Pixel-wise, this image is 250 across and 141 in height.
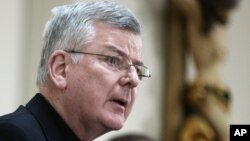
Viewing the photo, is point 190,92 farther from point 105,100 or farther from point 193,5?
point 105,100

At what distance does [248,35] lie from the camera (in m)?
2.69

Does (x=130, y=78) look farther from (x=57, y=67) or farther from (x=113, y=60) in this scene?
(x=57, y=67)

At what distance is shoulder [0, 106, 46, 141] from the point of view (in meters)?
1.00

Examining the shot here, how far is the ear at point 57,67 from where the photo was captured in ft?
3.76

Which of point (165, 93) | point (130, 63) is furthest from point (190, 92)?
point (130, 63)

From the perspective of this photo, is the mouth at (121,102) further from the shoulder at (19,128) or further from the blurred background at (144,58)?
the blurred background at (144,58)

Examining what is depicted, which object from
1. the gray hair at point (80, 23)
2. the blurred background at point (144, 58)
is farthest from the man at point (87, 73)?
the blurred background at point (144, 58)

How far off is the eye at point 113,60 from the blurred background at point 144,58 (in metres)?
1.38

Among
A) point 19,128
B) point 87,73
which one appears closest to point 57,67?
point 87,73

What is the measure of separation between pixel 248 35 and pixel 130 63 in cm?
165

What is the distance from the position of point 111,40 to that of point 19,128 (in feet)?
0.89

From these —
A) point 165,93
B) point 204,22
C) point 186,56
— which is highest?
point 204,22

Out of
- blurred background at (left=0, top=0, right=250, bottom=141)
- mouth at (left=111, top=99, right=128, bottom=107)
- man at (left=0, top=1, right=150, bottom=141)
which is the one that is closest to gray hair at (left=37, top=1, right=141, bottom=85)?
man at (left=0, top=1, right=150, bottom=141)

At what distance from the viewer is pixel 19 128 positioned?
1.01 m
